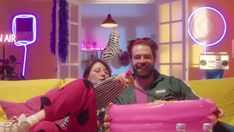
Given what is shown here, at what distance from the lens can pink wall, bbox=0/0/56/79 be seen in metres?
5.91

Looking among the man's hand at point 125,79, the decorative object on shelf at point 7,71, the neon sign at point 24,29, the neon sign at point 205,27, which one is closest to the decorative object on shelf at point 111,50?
the man's hand at point 125,79

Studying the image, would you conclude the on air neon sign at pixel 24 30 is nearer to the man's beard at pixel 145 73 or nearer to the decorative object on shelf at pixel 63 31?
the decorative object on shelf at pixel 63 31

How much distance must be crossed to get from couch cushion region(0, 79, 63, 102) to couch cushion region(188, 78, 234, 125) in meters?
1.11

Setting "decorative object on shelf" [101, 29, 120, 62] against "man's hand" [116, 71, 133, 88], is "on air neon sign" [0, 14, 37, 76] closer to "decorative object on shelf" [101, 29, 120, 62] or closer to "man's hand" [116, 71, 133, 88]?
"decorative object on shelf" [101, 29, 120, 62]

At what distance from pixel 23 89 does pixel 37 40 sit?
3.32m

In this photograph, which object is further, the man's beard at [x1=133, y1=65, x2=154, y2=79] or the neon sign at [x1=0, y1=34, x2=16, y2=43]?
the neon sign at [x1=0, y1=34, x2=16, y2=43]

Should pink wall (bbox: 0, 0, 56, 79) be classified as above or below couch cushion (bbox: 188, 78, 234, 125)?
above

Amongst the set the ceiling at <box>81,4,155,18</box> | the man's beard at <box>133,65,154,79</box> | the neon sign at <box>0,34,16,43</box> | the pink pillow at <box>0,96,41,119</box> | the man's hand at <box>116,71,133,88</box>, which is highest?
the ceiling at <box>81,4,155,18</box>

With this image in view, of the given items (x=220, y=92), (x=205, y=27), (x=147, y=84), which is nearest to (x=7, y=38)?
(x=205, y=27)

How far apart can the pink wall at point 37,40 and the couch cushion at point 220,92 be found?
12.2 feet

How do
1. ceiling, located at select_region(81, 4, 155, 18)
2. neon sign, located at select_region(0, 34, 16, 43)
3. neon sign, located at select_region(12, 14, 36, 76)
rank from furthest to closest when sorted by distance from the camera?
1. ceiling, located at select_region(81, 4, 155, 18)
2. neon sign, located at select_region(12, 14, 36, 76)
3. neon sign, located at select_region(0, 34, 16, 43)

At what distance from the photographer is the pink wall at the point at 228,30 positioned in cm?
515

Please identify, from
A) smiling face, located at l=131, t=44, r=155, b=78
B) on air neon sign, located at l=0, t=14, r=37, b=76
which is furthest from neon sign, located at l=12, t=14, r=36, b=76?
smiling face, located at l=131, t=44, r=155, b=78

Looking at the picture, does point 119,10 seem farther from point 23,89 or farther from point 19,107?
point 19,107
